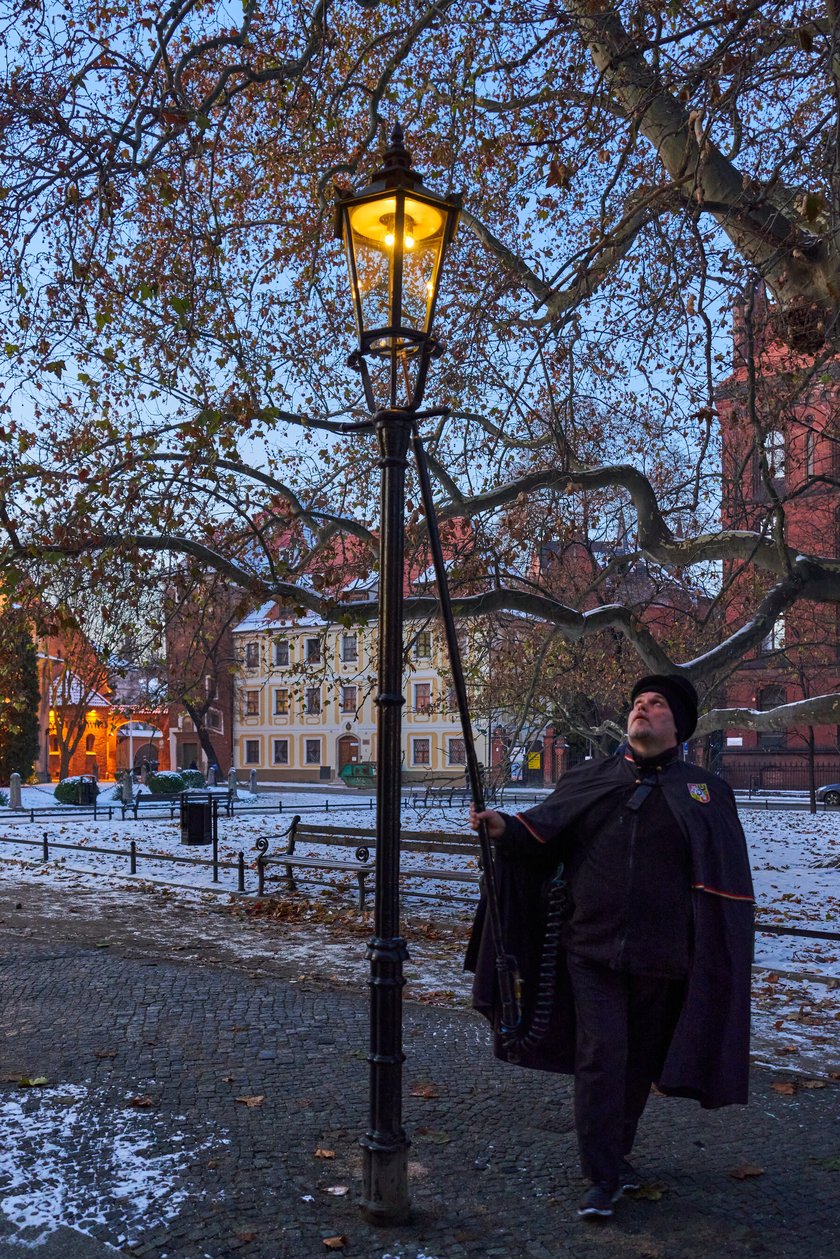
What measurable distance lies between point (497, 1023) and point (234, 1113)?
169 centimetres

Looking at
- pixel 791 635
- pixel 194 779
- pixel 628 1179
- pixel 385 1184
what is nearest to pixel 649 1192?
pixel 628 1179

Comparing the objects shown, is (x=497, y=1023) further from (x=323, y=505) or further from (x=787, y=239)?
(x=323, y=505)

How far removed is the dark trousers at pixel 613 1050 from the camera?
13.2 ft

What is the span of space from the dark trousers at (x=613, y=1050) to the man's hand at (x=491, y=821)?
21.7 inches

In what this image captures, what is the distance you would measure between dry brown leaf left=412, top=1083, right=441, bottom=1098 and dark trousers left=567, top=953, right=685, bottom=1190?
Result: 1.61 metres

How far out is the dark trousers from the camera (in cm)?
401

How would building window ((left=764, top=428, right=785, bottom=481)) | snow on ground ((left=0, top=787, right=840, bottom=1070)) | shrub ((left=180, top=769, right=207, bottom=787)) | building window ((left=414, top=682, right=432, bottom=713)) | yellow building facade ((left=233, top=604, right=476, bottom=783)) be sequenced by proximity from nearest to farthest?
snow on ground ((left=0, top=787, right=840, bottom=1070))
building window ((left=764, top=428, right=785, bottom=481))
shrub ((left=180, top=769, right=207, bottom=787))
yellow building facade ((left=233, top=604, right=476, bottom=783))
building window ((left=414, top=682, right=432, bottom=713))

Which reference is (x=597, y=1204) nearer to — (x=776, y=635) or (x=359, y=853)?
(x=359, y=853)

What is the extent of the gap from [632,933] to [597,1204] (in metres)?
1.00

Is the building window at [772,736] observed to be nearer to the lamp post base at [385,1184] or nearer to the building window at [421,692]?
the building window at [421,692]

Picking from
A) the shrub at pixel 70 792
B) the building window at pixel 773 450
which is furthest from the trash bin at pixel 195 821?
the shrub at pixel 70 792

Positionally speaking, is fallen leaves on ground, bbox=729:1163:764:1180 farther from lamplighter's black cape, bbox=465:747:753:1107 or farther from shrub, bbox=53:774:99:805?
shrub, bbox=53:774:99:805

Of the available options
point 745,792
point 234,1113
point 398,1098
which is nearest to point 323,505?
point 234,1113

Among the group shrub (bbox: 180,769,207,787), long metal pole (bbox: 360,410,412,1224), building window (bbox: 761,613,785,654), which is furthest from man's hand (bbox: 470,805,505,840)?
shrub (bbox: 180,769,207,787)
